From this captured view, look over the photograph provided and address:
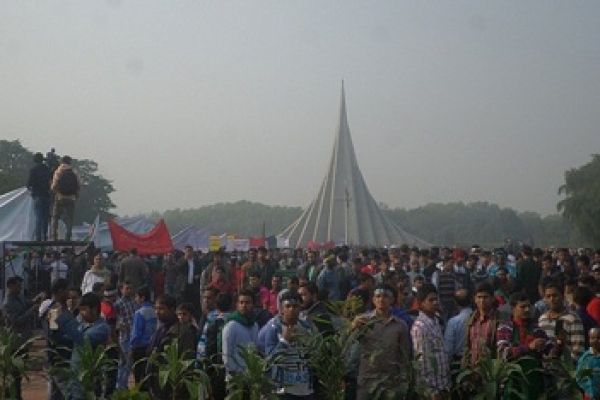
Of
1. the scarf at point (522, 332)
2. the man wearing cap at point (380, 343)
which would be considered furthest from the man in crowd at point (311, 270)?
the man wearing cap at point (380, 343)

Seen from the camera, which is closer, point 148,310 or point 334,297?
point 148,310

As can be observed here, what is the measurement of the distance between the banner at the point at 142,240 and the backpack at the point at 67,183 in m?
2.36

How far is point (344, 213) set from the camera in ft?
174

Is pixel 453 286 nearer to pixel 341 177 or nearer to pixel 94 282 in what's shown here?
pixel 94 282

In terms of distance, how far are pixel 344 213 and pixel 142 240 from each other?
39141 mm

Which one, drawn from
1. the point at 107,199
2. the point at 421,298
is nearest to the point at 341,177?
the point at 107,199

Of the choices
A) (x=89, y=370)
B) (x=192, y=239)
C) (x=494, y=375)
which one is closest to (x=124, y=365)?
(x=89, y=370)

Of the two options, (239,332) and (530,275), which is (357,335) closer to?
(239,332)

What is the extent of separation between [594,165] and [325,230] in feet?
57.8

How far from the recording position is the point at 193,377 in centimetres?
456

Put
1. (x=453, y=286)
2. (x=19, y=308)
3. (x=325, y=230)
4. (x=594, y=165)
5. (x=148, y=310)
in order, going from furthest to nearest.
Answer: (x=325, y=230), (x=594, y=165), (x=453, y=286), (x=19, y=308), (x=148, y=310)

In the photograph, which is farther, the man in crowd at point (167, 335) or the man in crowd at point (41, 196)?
the man in crowd at point (41, 196)

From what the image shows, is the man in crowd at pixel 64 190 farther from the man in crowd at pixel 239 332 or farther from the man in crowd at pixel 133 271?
the man in crowd at pixel 239 332

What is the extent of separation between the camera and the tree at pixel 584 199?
40406 millimetres
